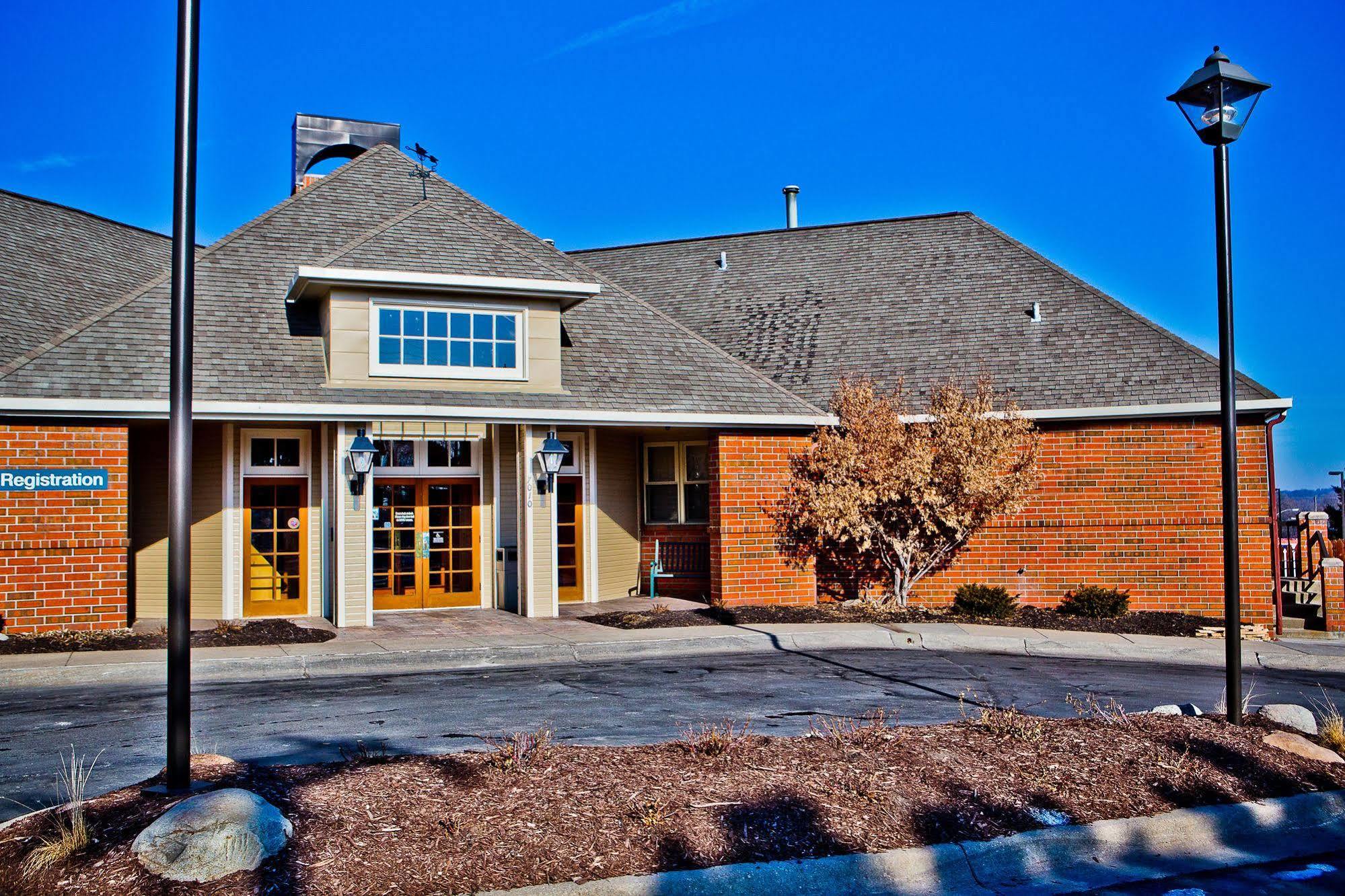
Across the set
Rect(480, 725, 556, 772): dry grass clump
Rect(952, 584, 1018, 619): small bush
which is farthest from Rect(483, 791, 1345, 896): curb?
Rect(952, 584, 1018, 619): small bush

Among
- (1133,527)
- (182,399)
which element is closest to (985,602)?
(1133,527)

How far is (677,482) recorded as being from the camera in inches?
795

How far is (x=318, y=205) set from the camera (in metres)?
19.7

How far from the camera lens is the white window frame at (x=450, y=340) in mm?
16500

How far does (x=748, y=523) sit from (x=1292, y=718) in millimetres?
9892

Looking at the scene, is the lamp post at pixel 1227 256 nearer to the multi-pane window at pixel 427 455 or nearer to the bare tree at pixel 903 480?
the bare tree at pixel 903 480

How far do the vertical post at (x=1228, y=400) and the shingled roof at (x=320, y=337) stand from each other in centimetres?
954

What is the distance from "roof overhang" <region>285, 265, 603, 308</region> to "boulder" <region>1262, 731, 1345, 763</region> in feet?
37.9

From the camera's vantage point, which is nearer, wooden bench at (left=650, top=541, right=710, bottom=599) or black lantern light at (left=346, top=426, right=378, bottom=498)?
black lantern light at (left=346, top=426, right=378, bottom=498)

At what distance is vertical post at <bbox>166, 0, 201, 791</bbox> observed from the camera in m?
5.96

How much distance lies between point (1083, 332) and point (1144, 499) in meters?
3.36

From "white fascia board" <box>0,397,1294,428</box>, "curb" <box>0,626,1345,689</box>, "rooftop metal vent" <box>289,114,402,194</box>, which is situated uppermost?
"rooftop metal vent" <box>289,114,402,194</box>

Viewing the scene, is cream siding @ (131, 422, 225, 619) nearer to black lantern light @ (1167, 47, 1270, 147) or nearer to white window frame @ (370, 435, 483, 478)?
white window frame @ (370, 435, 483, 478)

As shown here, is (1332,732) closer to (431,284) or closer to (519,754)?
(519,754)
